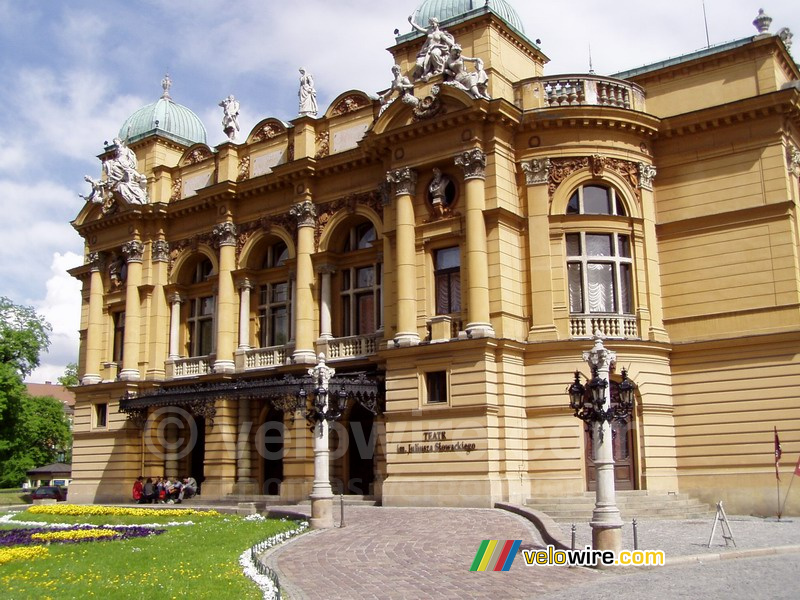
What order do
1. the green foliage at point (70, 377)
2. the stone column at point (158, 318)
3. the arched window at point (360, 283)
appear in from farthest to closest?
the green foliage at point (70, 377) < the stone column at point (158, 318) < the arched window at point (360, 283)

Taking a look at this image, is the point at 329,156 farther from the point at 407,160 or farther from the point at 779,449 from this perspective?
the point at 779,449

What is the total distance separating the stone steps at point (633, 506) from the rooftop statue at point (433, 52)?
15.3 metres

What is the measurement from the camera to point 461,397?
29.0m

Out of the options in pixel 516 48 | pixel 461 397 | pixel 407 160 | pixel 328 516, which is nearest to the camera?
pixel 328 516

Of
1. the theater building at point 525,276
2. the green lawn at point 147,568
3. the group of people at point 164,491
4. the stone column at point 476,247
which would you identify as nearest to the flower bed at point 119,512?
the group of people at point 164,491

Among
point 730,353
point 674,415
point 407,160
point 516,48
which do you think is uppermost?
point 516,48

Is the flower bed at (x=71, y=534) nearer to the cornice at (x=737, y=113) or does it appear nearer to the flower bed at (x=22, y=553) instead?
the flower bed at (x=22, y=553)

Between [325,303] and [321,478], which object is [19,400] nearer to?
[325,303]

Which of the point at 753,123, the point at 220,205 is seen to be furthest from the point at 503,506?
the point at 220,205

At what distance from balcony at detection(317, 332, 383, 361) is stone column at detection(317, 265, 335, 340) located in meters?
0.57

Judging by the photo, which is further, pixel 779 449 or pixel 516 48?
pixel 516 48

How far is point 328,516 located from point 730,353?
14750 millimetres

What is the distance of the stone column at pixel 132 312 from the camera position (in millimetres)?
41188

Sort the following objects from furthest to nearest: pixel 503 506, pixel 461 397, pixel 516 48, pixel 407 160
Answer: pixel 516 48, pixel 407 160, pixel 461 397, pixel 503 506
